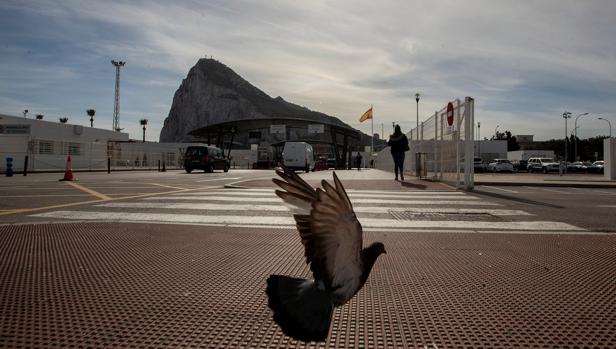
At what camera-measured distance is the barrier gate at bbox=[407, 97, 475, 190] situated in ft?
38.9

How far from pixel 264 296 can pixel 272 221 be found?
3386 millimetres

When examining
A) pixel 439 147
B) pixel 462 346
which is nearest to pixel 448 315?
pixel 462 346

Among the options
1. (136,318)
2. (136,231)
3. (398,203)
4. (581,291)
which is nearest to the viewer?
(136,318)

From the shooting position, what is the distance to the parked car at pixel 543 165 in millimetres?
47812

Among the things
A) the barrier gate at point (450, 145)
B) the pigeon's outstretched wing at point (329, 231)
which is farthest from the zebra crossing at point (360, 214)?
the pigeon's outstretched wing at point (329, 231)

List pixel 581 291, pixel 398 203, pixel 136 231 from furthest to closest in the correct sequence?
pixel 398 203
pixel 136 231
pixel 581 291

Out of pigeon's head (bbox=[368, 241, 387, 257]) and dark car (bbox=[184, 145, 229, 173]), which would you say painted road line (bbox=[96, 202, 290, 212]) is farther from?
dark car (bbox=[184, 145, 229, 173])

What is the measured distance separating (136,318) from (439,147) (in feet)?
46.8

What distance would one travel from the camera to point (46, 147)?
30609 mm

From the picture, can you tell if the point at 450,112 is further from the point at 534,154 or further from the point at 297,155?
the point at 534,154

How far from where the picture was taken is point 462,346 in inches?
85.1

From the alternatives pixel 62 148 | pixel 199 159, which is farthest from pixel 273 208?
pixel 62 148

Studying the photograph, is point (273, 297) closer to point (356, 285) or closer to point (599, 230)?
point (356, 285)

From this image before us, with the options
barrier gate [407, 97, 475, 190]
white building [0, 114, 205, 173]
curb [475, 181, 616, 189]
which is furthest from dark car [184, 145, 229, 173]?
curb [475, 181, 616, 189]
